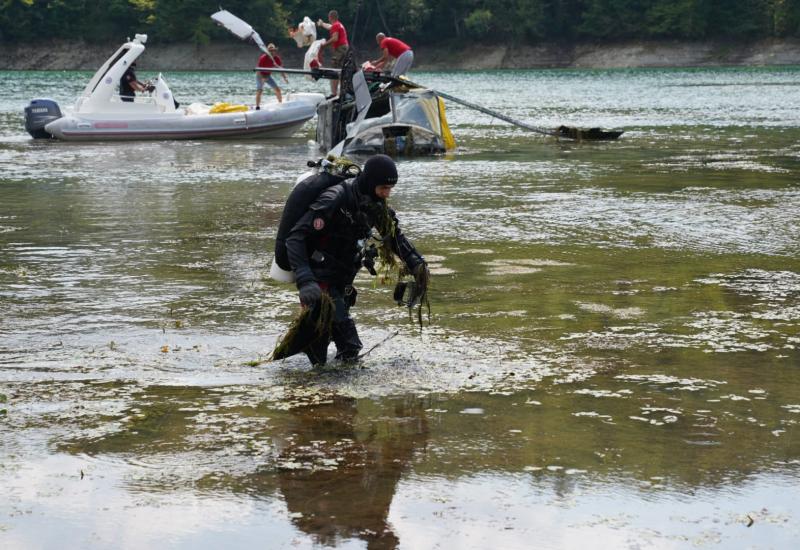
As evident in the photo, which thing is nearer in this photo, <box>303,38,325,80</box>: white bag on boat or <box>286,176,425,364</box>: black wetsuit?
<box>286,176,425,364</box>: black wetsuit

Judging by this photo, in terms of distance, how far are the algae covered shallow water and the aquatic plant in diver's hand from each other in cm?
19

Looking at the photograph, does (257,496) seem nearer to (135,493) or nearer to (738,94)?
(135,493)

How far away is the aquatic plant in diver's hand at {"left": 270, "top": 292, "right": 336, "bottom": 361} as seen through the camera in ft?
23.3

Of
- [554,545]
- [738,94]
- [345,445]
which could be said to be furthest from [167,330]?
[738,94]

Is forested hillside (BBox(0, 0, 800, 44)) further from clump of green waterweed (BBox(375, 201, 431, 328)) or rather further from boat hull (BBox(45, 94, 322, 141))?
clump of green waterweed (BBox(375, 201, 431, 328))

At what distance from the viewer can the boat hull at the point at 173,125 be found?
26.7 m

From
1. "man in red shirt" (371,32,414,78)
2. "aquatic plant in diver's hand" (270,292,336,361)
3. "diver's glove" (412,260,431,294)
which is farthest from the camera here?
"man in red shirt" (371,32,414,78)

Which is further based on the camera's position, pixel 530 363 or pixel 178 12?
pixel 178 12

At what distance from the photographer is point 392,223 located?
24.0 feet

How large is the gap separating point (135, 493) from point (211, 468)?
430 mm

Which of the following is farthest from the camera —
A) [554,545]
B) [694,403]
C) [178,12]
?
[178,12]

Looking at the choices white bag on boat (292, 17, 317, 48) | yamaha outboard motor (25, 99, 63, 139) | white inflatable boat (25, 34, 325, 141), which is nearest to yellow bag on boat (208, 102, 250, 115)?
white inflatable boat (25, 34, 325, 141)

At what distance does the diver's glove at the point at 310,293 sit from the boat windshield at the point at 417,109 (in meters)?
16.0

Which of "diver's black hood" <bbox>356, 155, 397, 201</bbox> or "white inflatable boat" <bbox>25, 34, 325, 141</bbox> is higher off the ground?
"diver's black hood" <bbox>356, 155, 397, 201</bbox>
